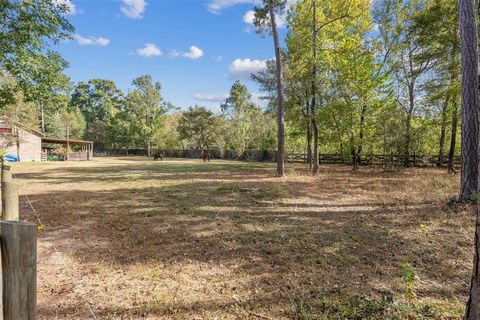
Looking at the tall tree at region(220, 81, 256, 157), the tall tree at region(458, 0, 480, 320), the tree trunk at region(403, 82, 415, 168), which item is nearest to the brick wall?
the tall tree at region(220, 81, 256, 157)

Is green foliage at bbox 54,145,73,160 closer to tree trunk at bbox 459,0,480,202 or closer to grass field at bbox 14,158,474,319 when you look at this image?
grass field at bbox 14,158,474,319

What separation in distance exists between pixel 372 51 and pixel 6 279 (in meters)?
19.0

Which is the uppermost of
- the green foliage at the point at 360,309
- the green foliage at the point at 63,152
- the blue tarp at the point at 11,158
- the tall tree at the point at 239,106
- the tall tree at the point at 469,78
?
the tall tree at the point at 239,106

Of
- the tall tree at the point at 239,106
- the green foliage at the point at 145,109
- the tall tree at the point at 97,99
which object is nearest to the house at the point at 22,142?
the green foliage at the point at 145,109

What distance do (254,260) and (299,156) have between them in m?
26.2

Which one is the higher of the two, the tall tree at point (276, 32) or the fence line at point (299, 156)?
the tall tree at point (276, 32)

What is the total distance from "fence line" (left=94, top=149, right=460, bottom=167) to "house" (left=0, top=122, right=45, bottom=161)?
19.1 m

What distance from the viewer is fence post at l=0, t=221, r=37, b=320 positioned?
101 cm

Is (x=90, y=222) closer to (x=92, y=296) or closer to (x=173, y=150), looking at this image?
(x=92, y=296)

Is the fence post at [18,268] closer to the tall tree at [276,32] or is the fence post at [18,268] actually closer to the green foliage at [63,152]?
the tall tree at [276,32]

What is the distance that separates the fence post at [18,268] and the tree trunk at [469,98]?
774 cm

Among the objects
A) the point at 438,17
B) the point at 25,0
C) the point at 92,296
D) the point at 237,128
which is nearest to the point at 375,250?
the point at 92,296

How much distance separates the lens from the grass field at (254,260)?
257 centimetres

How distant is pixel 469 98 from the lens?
571cm
